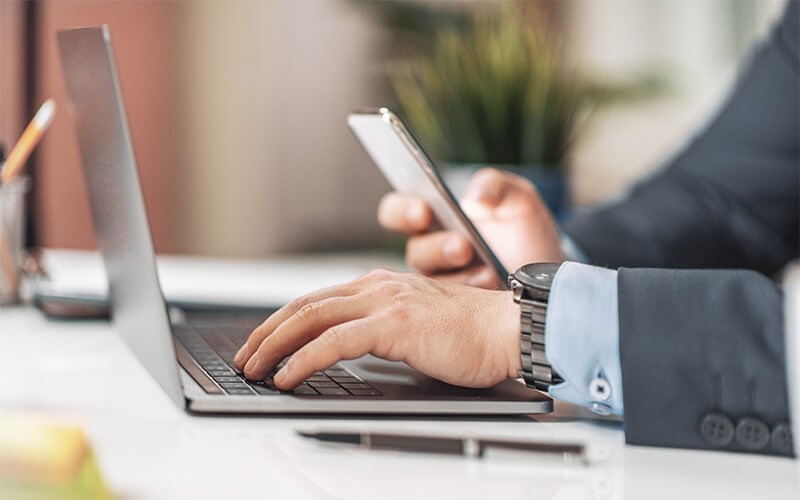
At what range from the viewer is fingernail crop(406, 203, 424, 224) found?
3.28 ft

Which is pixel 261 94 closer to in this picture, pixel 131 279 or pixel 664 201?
pixel 664 201

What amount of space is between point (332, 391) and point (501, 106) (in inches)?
60.7

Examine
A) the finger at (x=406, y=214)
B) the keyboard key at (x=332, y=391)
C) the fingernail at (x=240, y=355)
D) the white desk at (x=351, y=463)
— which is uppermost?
the finger at (x=406, y=214)

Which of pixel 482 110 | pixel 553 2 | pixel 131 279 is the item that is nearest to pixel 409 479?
pixel 131 279

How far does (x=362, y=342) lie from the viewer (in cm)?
63

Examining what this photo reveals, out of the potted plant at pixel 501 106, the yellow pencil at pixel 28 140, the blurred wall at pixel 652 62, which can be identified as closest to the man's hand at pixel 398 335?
the yellow pencil at pixel 28 140

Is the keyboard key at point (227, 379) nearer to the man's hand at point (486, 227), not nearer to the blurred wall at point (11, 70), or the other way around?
the man's hand at point (486, 227)

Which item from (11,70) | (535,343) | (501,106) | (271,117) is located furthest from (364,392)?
(271,117)

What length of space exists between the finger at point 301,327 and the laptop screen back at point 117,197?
6 cm

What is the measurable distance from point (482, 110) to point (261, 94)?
0.89 meters

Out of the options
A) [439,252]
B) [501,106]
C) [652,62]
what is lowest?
[439,252]

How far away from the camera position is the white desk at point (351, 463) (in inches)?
20.6

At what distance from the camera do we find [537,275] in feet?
2.20

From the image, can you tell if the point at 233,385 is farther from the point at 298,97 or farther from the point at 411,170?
the point at 298,97
